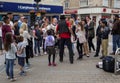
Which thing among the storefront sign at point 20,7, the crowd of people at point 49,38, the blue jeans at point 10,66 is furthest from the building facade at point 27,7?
the blue jeans at point 10,66

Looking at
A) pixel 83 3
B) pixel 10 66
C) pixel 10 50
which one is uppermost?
pixel 83 3

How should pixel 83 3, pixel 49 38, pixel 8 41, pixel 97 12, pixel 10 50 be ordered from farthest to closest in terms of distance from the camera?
pixel 83 3 < pixel 97 12 < pixel 49 38 < pixel 10 50 < pixel 8 41

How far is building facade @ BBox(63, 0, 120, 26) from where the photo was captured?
47.5 m

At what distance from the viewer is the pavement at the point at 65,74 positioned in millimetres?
9789

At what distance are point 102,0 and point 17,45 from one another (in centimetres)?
3827

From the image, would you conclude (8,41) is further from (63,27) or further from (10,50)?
(63,27)

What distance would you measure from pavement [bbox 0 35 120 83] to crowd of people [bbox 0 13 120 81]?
313 millimetres

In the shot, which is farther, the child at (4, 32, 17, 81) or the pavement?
the pavement

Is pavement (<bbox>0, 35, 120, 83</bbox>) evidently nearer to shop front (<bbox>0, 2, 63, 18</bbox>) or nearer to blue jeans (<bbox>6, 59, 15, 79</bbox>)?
blue jeans (<bbox>6, 59, 15, 79</bbox>)

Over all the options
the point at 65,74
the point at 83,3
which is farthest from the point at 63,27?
the point at 83,3

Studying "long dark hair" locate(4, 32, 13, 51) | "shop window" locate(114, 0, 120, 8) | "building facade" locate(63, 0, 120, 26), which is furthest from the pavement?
"shop window" locate(114, 0, 120, 8)

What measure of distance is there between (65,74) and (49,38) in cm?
223

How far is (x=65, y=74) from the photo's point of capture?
10.7 m

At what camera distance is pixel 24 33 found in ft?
39.2
